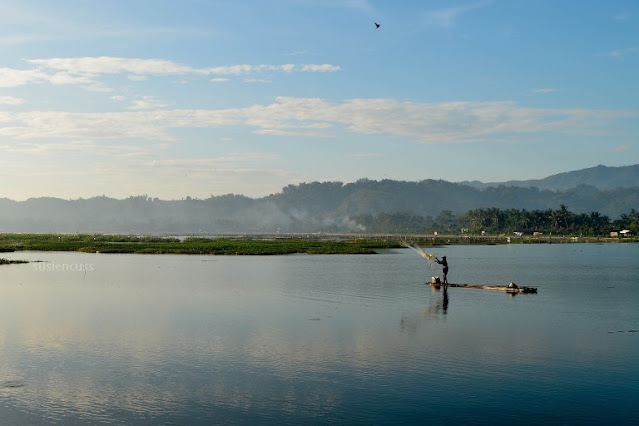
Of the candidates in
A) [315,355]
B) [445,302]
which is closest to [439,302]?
[445,302]

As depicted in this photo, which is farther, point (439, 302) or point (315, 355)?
point (439, 302)

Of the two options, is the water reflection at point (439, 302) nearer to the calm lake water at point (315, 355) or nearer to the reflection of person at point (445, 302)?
the reflection of person at point (445, 302)

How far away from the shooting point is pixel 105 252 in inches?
4500

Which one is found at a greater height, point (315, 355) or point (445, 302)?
point (445, 302)

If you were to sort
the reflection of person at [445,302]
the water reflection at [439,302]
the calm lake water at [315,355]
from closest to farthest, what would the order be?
the calm lake water at [315,355] < the water reflection at [439,302] < the reflection of person at [445,302]

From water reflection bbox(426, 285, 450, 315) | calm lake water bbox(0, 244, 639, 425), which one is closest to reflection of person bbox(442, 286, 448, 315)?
water reflection bbox(426, 285, 450, 315)

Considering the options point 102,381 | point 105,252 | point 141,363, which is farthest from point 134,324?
point 105,252

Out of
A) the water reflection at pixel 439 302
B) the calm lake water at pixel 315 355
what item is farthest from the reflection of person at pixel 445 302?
the calm lake water at pixel 315 355

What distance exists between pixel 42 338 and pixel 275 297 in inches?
773

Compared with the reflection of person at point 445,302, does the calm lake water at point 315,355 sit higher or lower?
lower

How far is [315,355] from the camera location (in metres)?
28.7

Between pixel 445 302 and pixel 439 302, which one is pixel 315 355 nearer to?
pixel 439 302

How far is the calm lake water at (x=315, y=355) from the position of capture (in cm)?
2127

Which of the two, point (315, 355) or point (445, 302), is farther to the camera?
point (445, 302)
